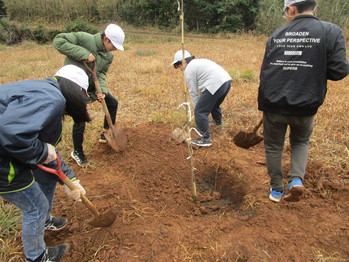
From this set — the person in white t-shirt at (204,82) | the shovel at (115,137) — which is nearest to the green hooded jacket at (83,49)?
the shovel at (115,137)

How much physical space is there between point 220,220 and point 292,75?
56.2 inches

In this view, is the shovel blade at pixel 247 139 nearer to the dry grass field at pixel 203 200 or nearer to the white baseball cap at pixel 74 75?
the dry grass field at pixel 203 200

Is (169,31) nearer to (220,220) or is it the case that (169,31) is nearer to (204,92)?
(204,92)

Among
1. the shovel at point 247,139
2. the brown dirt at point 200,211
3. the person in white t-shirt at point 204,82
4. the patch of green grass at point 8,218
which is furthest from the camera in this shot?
the person in white t-shirt at point 204,82

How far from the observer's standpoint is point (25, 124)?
4.34 ft

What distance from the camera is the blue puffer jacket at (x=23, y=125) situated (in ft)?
4.29

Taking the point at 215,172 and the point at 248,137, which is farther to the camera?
the point at 215,172

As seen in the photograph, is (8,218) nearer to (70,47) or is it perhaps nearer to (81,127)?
(81,127)

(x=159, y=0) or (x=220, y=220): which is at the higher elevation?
(x=159, y=0)

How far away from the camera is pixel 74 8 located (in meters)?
21.1

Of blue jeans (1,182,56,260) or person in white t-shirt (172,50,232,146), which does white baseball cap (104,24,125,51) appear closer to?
person in white t-shirt (172,50,232,146)

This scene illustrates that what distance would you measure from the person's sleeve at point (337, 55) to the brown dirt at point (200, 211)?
130cm

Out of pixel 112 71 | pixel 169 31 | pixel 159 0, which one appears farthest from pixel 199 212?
pixel 159 0

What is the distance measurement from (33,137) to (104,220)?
107 cm
